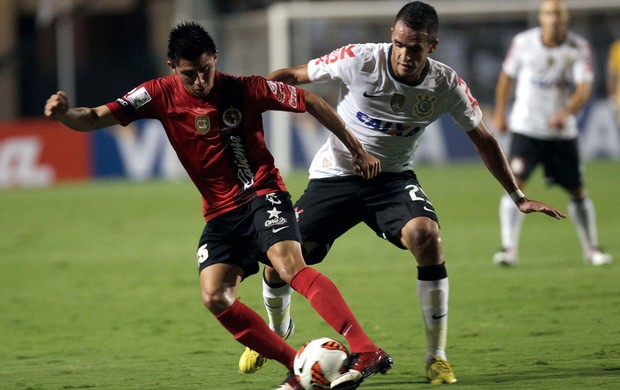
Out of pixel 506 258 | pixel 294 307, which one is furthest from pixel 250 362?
pixel 506 258

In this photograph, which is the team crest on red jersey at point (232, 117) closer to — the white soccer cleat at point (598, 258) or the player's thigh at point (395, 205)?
the player's thigh at point (395, 205)

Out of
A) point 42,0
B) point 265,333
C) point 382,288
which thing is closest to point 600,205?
point 382,288

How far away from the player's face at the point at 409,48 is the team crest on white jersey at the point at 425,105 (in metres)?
0.15

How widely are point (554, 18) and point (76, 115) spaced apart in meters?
6.27

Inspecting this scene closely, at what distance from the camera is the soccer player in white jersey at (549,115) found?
10.6m

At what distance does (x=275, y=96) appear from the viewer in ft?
19.2

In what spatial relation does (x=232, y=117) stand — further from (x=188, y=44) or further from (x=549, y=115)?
(x=549, y=115)

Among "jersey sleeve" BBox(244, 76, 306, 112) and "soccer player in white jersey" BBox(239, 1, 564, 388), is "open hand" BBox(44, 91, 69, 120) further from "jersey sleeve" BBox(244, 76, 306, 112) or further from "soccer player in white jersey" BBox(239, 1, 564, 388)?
"soccer player in white jersey" BBox(239, 1, 564, 388)

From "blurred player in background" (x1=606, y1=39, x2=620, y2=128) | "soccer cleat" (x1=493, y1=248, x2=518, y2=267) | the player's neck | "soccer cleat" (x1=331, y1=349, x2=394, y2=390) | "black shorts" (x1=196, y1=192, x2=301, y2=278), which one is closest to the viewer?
"soccer cleat" (x1=331, y1=349, x2=394, y2=390)

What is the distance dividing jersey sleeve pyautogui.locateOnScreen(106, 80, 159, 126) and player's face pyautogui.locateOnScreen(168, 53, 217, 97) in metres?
0.24

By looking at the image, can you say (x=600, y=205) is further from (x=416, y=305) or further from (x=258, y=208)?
(x=258, y=208)

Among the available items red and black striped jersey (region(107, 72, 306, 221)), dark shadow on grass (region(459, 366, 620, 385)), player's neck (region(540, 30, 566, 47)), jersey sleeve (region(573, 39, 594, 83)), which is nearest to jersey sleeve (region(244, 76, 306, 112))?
red and black striped jersey (region(107, 72, 306, 221))

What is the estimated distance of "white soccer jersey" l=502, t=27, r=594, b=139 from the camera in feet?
35.5

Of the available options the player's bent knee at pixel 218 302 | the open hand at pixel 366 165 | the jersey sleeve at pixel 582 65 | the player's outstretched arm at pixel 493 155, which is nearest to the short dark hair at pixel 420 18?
the player's outstretched arm at pixel 493 155
